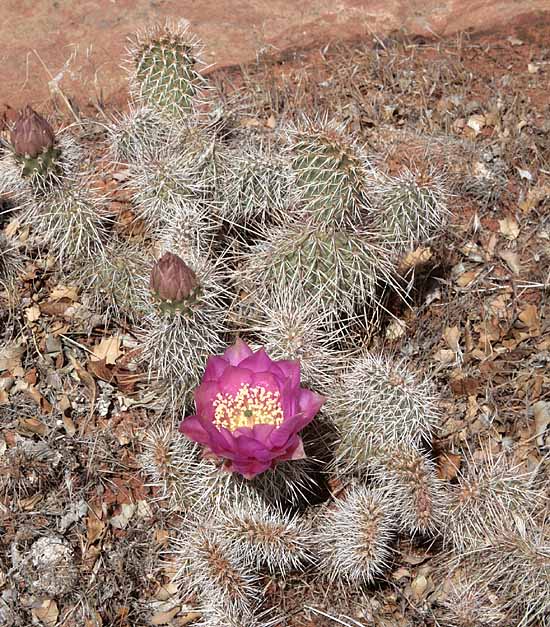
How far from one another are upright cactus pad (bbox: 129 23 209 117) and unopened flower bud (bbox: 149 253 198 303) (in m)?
1.27

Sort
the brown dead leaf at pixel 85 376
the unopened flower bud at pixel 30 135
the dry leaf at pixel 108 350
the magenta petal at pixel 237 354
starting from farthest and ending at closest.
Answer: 1. the dry leaf at pixel 108 350
2. the brown dead leaf at pixel 85 376
3. the unopened flower bud at pixel 30 135
4. the magenta petal at pixel 237 354

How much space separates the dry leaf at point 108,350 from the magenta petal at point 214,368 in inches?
41.2

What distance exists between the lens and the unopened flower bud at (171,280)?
3229 mm

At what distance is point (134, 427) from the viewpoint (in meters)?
4.07

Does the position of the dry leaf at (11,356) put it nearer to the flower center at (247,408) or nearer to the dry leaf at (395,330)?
the flower center at (247,408)

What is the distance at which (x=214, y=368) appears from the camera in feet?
11.0

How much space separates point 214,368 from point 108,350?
1112mm

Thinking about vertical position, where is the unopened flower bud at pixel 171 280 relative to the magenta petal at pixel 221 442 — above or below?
Answer: above

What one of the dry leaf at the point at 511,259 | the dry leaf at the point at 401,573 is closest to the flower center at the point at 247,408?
the dry leaf at the point at 401,573

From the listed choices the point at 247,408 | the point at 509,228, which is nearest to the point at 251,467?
the point at 247,408

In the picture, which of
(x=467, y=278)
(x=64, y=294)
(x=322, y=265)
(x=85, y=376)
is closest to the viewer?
(x=322, y=265)

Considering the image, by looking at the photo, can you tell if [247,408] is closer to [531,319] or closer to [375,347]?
[375,347]

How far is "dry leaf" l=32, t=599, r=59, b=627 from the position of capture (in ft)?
Answer: 11.5

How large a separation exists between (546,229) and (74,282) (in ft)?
8.36
